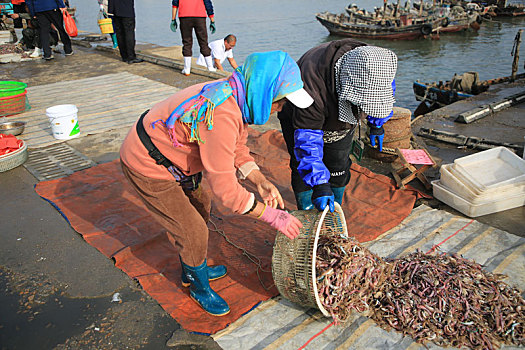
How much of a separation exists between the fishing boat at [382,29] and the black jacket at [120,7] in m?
18.0

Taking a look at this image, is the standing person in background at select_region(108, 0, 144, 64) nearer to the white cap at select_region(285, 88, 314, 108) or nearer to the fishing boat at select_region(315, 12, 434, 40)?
the white cap at select_region(285, 88, 314, 108)

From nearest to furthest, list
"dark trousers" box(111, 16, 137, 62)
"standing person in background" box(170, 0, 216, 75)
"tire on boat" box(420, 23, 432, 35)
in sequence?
"standing person in background" box(170, 0, 216, 75) < "dark trousers" box(111, 16, 137, 62) < "tire on boat" box(420, 23, 432, 35)

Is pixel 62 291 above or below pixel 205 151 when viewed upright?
below

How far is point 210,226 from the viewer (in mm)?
3535

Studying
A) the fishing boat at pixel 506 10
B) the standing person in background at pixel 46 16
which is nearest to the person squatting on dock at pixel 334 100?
the standing person in background at pixel 46 16

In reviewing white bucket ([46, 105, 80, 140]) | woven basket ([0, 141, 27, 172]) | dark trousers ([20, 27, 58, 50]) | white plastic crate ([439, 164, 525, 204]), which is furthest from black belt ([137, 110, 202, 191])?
dark trousers ([20, 27, 58, 50])

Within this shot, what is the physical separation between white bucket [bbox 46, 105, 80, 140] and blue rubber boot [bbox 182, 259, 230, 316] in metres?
3.56

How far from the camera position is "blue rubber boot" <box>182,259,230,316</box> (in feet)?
8.16

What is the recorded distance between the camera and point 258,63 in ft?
5.81

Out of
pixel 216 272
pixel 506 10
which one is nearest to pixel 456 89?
pixel 216 272

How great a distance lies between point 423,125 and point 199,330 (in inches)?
226

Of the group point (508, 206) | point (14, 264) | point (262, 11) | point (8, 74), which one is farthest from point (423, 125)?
point (262, 11)

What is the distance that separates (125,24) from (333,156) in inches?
303

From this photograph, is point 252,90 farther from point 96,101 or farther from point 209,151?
point 96,101
